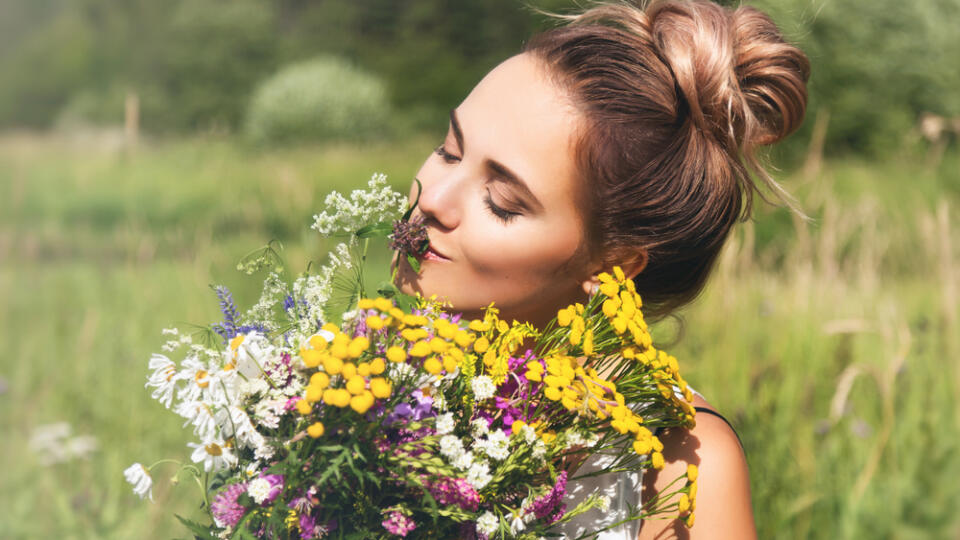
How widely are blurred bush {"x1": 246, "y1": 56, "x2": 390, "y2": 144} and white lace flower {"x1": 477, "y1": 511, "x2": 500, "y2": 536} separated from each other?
958cm

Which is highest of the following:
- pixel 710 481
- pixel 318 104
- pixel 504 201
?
pixel 318 104

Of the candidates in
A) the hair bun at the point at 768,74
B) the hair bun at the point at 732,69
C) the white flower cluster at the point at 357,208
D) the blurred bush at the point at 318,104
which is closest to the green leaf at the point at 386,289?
the white flower cluster at the point at 357,208

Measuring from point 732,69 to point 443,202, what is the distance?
0.65m

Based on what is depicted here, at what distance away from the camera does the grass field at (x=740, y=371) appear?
294cm

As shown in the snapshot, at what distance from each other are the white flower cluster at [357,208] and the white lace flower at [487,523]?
47cm

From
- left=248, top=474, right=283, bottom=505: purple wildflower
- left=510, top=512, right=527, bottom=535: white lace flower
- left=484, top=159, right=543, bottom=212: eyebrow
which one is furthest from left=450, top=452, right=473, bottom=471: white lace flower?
left=484, top=159, right=543, bottom=212: eyebrow

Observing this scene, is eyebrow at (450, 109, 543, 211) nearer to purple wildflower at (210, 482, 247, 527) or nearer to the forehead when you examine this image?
the forehead

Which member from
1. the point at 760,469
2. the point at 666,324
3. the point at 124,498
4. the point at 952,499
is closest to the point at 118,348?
the point at 124,498

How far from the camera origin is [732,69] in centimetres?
159

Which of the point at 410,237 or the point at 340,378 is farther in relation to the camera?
the point at 410,237

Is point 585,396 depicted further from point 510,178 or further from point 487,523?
point 510,178

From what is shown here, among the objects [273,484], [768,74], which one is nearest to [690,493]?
[273,484]

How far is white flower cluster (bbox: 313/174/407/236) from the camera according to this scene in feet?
3.99

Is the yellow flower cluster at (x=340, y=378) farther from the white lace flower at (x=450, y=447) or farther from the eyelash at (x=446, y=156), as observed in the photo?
the eyelash at (x=446, y=156)
